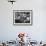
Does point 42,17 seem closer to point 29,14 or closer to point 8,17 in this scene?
point 29,14

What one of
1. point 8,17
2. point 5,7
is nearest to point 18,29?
point 8,17

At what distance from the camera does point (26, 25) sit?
16.4ft

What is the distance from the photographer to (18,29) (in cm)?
502

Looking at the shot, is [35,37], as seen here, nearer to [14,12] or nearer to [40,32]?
[40,32]

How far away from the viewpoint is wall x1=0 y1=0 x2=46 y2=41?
4980 mm

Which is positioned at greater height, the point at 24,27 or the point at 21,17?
the point at 21,17

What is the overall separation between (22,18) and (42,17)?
77cm

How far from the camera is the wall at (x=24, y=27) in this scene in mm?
4980

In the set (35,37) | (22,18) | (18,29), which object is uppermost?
(22,18)

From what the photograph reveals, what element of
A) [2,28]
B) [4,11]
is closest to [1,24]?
[2,28]

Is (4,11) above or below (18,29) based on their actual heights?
above

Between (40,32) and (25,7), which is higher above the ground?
(25,7)

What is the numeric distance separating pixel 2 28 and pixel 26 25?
935 millimetres

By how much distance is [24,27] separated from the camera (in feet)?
16.5
